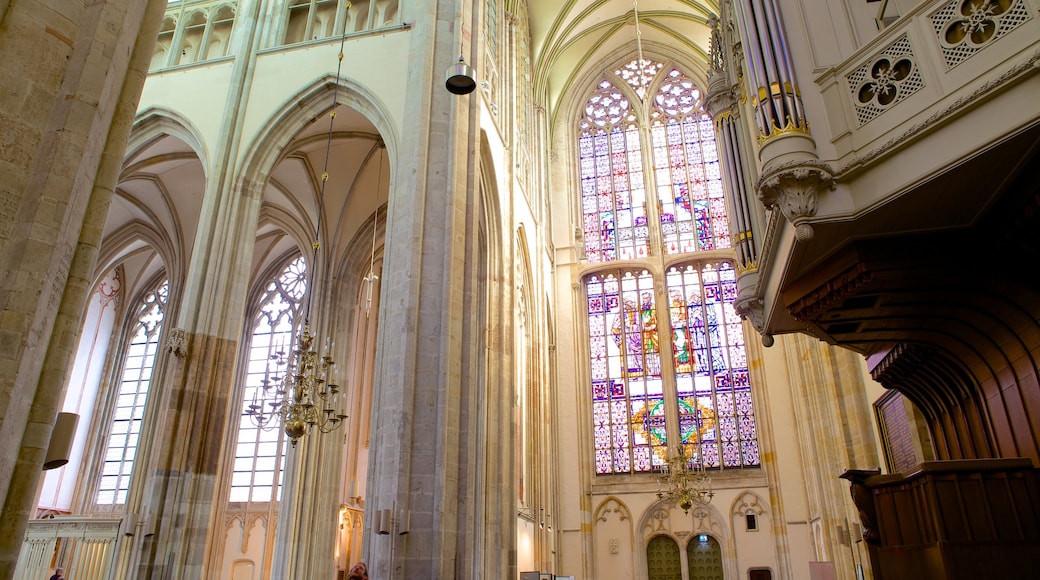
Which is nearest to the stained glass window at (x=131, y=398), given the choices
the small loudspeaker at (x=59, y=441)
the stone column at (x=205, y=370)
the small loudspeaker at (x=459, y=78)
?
the stone column at (x=205, y=370)

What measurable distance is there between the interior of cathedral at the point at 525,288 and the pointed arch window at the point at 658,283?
106 mm

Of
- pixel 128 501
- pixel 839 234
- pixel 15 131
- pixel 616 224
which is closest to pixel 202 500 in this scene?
pixel 128 501

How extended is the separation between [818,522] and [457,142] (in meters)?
12.2

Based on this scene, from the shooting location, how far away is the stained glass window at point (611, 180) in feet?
72.8

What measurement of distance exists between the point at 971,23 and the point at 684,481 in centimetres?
1433

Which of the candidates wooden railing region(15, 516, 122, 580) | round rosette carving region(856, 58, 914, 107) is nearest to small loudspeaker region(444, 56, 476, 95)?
round rosette carving region(856, 58, 914, 107)

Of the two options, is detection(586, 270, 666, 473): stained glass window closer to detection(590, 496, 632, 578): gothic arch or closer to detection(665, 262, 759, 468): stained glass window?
detection(665, 262, 759, 468): stained glass window

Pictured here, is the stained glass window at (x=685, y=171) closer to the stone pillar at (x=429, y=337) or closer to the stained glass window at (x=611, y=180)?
the stained glass window at (x=611, y=180)

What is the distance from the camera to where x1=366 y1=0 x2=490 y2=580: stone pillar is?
896cm

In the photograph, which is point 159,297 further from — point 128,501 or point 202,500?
point 202,500

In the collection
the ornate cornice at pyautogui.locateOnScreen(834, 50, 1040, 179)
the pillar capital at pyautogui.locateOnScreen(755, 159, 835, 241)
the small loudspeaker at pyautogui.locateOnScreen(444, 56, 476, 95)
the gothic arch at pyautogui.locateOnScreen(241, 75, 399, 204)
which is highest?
the gothic arch at pyautogui.locateOnScreen(241, 75, 399, 204)

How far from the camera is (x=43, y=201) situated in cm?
348

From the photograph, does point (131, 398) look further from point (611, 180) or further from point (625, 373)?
point (611, 180)

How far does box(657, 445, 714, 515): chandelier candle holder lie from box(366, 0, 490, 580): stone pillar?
289 inches
